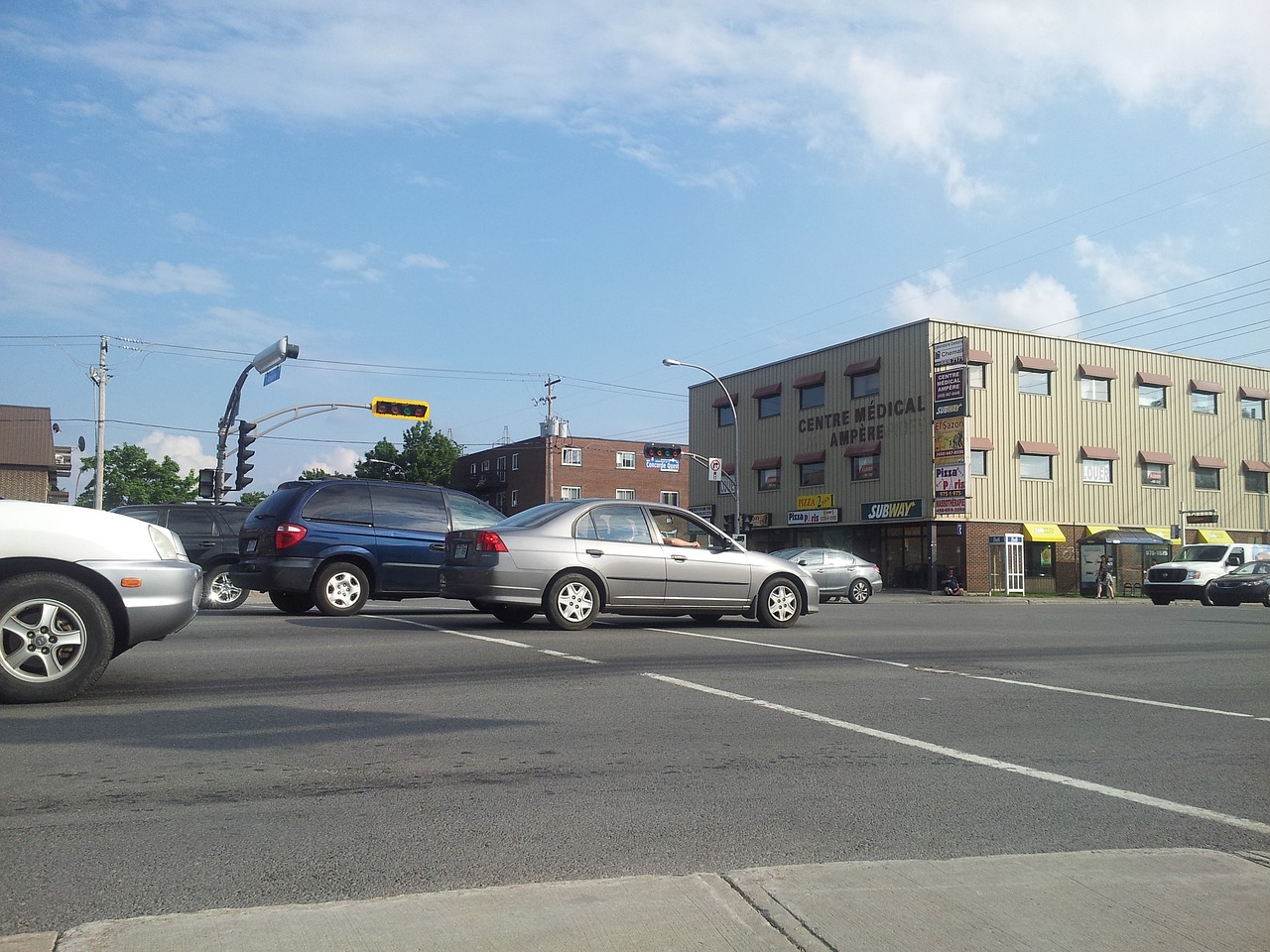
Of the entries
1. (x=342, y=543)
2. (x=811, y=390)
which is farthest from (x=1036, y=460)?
(x=342, y=543)

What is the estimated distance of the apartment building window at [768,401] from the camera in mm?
53562

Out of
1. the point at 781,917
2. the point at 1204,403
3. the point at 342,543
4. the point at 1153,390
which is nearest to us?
the point at 781,917

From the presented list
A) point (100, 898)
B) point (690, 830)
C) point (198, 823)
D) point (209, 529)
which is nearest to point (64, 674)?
point (198, 823)

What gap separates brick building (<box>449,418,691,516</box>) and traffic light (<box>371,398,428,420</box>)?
43697mm

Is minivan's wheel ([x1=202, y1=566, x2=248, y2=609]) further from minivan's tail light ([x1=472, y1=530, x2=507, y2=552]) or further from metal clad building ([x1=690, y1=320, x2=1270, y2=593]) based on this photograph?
metal clad building ([x1=690, y1=320, x2=1270, y2=593])

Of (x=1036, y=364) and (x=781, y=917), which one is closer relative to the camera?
(x=781, y=917)

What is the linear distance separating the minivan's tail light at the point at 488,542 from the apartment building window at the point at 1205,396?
4970 cm

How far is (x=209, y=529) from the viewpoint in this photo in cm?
1595

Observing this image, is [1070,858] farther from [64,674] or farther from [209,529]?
[209,529]

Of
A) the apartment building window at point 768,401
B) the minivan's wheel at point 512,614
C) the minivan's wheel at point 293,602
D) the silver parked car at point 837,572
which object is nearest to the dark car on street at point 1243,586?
the silver parked car at point 837,572

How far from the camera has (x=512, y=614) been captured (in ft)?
41.7

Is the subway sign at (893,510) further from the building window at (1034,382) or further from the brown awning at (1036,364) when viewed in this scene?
the brown awning at (1036,364)

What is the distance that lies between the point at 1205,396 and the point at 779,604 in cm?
4781

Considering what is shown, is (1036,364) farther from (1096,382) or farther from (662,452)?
(662,452)
